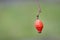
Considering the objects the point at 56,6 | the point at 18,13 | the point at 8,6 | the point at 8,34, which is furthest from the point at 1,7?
the point at 56,6

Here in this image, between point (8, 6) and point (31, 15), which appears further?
point (8, 6)

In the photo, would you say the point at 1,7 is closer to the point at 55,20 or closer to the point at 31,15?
the point at 31,15

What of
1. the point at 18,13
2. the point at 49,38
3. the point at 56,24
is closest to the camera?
the point at 49,38

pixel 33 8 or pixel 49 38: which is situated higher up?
pixel 33 8

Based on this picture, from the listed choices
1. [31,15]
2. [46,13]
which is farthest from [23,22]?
[46,13]

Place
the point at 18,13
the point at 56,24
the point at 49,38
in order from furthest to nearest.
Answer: the point at 18,13
the point at 56,24
the point at 49,38

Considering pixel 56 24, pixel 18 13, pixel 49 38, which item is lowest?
pixel 49 38

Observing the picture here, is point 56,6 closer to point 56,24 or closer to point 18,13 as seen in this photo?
point 56,24
